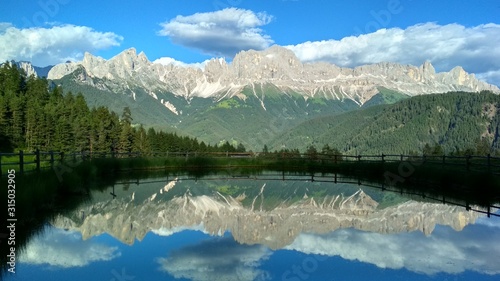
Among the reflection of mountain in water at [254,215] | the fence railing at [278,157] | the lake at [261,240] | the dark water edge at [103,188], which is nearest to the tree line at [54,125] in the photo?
the fence railing at [278,157]

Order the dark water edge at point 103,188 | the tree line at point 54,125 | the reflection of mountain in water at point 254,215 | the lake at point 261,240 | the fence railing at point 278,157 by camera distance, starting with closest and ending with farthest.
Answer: the lake at point 261,240, the dark water edge at point 103,188, the reflection of mountain in water at point 254,215, the fence railing at point 278,157, the tree line at point 54,125

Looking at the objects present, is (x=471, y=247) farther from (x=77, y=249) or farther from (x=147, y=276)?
(x=77, y=249)

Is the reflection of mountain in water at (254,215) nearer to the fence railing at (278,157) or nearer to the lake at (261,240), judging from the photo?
the lake at (261,240)

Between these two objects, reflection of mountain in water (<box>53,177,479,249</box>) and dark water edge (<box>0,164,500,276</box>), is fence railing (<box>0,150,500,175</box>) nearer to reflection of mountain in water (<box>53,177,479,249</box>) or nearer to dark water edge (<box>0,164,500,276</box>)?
dark water edge (<box>0,164,500,276</box>)

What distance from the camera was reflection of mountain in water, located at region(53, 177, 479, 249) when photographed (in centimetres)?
1573

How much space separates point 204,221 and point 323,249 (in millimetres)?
6123

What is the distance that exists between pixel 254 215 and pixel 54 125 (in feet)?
313

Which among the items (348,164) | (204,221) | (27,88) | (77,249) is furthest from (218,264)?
(27,88)

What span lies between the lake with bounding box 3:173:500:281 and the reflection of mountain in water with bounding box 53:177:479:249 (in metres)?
0.04

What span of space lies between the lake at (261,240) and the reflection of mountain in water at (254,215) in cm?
4

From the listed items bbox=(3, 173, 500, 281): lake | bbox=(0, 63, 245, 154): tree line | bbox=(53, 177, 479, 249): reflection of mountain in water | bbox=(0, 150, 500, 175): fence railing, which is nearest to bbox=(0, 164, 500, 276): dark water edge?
bbox=(3, 173, 500, 281): lake

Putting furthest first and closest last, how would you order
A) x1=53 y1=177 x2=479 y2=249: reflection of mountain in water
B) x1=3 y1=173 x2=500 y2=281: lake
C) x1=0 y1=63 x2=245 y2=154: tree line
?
x1=0 y1=63 x2=245 y2=154: tree line → x1=53 y1=177 x2=479 y2=249: reflection of mountain in water → x1=3 y1=173 x2=500 y2=281: lake

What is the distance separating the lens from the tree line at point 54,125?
3684 inches

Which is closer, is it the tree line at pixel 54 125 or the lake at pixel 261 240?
the lake at pixel 261 240
